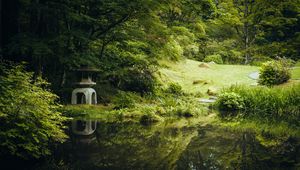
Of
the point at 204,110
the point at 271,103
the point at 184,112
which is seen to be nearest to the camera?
the point at 184,112

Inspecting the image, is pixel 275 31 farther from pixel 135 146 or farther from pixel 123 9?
pixel 135 146

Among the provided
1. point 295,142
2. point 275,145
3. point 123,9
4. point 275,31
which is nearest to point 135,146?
point 275,145

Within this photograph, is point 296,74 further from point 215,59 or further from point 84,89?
point 84,89

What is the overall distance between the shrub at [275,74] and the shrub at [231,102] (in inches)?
156

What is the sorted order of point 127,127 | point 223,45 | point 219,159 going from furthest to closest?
1. point 223,45
2. point 127,127
3. point 219,159

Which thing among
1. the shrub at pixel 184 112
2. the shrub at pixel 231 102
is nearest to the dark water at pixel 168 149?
the shrub at pixel 184 112

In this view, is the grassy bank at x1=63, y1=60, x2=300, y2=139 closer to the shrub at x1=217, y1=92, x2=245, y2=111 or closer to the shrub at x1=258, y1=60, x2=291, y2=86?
the shrub at x1=217, y1=92, x2=245, y2=111

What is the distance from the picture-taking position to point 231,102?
1352 centimetres

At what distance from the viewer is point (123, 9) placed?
1127cm

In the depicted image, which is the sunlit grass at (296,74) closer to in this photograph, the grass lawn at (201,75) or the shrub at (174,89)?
the grass lawn at (201,75)

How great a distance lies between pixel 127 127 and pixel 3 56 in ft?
13.1

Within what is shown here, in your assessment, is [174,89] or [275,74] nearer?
[174,89]

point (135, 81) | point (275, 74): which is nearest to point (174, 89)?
point (135, 81)

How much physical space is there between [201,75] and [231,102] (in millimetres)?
8354
